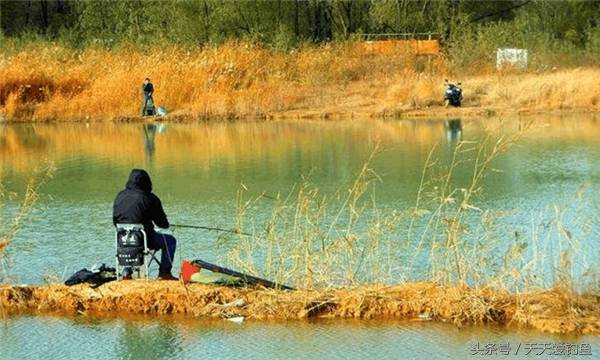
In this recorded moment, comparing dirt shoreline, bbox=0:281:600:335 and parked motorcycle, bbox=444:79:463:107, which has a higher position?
parked motorcycle, bbox=444:79:463:107

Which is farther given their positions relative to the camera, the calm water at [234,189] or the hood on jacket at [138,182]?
the hood on jacket at [138,182]

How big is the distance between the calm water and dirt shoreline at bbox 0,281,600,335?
15 centimetres

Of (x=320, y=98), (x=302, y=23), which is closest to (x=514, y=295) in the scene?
(x=320, y=98)

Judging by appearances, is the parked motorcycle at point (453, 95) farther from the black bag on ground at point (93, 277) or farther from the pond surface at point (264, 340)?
the pond surface at point (264, 340)

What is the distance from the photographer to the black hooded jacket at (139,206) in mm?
8031

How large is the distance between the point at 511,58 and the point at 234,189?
1857 centimetres

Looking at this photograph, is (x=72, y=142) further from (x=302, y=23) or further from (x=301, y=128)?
(x=302, y=23)

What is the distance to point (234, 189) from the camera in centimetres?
1448

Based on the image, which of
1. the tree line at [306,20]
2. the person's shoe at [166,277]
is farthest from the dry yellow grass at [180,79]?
the person's shoe at [166,277]

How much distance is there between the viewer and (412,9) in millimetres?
39500

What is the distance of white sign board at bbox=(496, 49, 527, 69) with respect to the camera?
30.6 metres

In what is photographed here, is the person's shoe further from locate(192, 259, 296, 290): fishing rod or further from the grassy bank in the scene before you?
the grassy bank

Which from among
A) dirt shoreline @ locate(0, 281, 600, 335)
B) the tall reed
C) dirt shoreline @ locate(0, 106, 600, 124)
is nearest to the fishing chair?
dirt shoreline @ locate(0, 281, 600, 335)

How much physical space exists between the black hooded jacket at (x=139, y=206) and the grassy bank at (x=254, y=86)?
61.0ft
